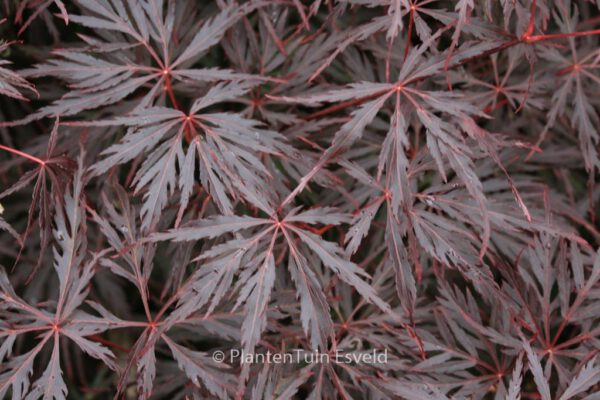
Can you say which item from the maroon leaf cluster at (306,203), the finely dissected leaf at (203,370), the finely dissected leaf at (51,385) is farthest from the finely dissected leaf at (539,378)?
the finely dissected leaf at (51,385)

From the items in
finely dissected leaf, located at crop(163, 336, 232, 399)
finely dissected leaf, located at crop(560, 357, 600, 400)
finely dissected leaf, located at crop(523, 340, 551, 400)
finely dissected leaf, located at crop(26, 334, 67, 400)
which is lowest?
finely dissected leaf, located at crop(560, 357, 600, 400)

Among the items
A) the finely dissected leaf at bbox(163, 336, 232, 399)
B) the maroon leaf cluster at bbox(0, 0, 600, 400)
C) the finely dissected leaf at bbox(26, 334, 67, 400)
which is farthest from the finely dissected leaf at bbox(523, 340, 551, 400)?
the finely dissected leaf at bbox(26, 334, 67, 400)

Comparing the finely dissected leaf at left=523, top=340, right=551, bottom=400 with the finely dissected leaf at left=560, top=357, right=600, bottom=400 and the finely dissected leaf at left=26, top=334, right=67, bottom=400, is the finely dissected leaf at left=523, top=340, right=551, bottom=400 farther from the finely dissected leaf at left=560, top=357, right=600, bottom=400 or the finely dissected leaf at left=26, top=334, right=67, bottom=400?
the finely dissected leaf at left=26, top=334, right=67, bottom=400

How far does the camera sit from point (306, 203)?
4.50 feet

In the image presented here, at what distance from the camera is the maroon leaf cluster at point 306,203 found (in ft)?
3.06

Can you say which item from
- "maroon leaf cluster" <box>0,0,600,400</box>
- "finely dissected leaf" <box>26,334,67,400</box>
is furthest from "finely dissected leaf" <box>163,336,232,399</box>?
"finely dissected leaf" <box>26,334,67,400</box>

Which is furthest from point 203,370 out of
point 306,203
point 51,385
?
point 306,203

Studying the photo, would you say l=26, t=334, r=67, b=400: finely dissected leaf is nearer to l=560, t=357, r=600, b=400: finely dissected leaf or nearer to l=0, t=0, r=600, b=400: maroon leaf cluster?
l=0, t=0, r=600, b=400: maroon leaf cluster

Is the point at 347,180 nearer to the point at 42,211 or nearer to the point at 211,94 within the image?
the point at 211,94

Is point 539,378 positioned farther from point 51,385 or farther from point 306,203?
point 51,385

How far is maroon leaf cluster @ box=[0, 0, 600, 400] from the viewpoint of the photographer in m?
0.93

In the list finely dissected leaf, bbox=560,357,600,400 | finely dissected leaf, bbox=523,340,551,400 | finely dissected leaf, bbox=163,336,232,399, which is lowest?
finely dissected leaf, bbox=560,357,600,400

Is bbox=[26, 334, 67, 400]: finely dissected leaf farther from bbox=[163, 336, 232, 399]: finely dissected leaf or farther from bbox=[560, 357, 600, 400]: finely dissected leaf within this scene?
bbox=[560, 357, 600, 400]: finely dissected leaf

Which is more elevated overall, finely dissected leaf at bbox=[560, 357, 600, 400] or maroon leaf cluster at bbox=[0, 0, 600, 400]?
maroon leaf cluster at bbox=[0, 0, 600, 400]
